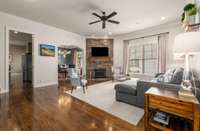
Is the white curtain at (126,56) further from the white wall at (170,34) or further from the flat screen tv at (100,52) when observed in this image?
the flat screen tv at (100,52)

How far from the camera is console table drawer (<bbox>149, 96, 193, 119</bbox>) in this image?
1.49 meters

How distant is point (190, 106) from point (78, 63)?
298 inches

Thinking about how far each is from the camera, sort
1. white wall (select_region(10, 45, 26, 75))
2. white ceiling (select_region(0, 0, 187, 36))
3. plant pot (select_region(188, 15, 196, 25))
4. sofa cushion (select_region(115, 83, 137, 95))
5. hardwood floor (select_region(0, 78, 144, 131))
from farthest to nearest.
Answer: white wall (select_region(10, 45, 26, 75)) → white ceiling (select_region(0, 0, 187, 36)) → sofa cushion (select_region(115, 83, 137, 95)) → plant pot (select_region(188, 15, 196, 25)) → hardwood floor (select_region(0, 78, 144, 131))

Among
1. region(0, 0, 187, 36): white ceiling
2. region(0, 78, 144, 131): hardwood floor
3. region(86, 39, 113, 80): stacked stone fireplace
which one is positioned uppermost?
region(0, 0, 187, 36): white ceiling

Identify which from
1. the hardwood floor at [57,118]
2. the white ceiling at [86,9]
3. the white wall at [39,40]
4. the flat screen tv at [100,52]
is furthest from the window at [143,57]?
the hardwood floor at [57,118]

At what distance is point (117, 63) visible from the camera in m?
8.14

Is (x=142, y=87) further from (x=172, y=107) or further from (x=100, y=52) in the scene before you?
(x=100, y=52)

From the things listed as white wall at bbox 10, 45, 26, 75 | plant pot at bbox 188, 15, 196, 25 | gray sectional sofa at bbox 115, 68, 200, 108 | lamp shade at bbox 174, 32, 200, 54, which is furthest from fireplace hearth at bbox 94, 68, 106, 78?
white wall at bbox 10, 45, 26, 75

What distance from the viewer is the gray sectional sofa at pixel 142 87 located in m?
2.44

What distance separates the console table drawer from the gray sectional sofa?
709 millimetres

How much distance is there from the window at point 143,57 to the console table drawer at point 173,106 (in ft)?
16.4

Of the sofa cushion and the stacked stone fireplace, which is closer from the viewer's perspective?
the sofa cushion

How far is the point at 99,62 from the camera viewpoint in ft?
27.3

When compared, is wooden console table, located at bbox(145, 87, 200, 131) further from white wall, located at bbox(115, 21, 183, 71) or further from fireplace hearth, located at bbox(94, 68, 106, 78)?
fireplace hearth, located at bbox(94, 68, 106, 78)
